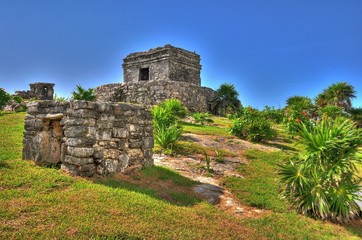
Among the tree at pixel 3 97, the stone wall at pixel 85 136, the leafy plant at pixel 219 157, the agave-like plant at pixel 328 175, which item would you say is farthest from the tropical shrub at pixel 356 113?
the tree at pixel 3 97

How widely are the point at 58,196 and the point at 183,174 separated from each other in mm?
3876

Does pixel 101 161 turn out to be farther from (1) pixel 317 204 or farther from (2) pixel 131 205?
(1) pixel 317 204

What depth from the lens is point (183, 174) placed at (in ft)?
26.5

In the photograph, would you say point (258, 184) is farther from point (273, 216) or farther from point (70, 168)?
point (70, 168)

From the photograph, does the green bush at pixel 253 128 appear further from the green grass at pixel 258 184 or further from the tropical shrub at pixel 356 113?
the tropical shrub at pixel 356 113

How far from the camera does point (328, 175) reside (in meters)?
6.30

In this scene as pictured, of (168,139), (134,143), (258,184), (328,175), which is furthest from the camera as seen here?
(168,139)

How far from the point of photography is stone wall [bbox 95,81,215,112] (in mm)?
19016

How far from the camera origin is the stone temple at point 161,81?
19219 mm

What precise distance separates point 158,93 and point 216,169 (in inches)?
426

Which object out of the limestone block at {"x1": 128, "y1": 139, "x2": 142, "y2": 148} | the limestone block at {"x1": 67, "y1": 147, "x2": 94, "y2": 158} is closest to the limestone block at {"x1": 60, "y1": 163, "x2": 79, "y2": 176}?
the limestone block at {"x1": 67, "y1": 147, "x2": 94, "y2": 158}

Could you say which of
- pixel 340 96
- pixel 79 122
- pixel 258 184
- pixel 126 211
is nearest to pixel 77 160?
pixel 79 122

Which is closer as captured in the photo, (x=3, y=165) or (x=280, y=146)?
(x=3, y=165)

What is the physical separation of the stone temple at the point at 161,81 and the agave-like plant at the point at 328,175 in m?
12.9
